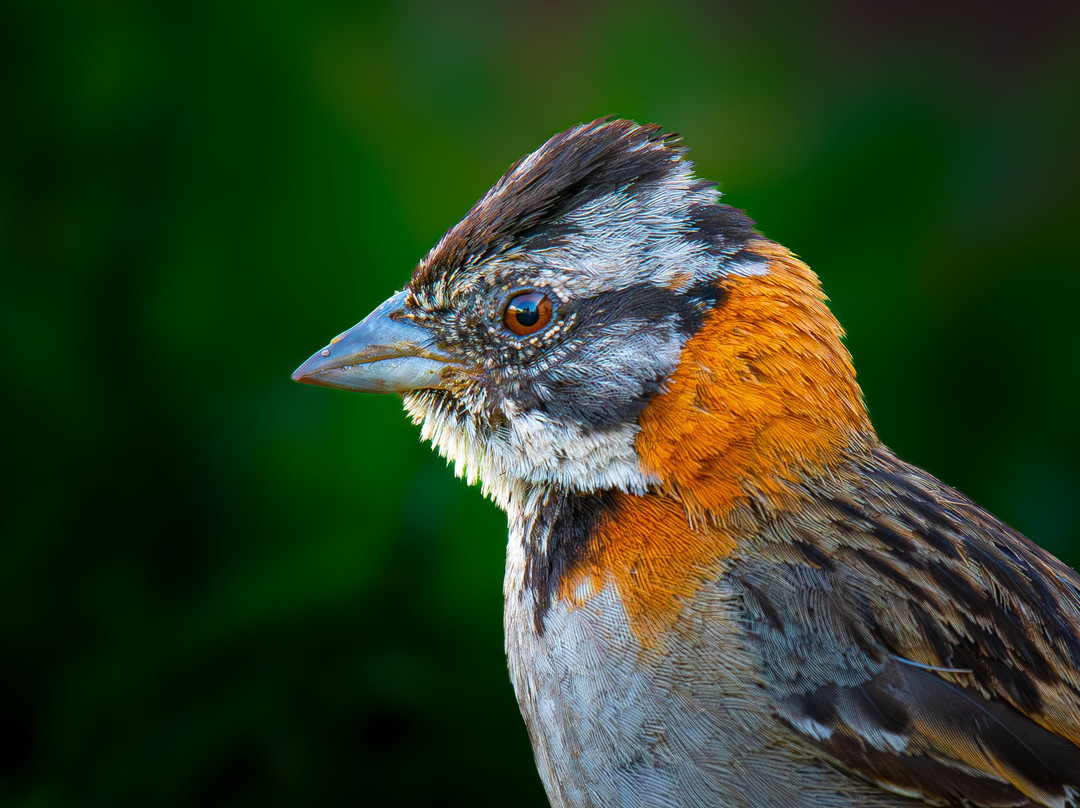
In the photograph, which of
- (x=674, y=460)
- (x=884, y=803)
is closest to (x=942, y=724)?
(x=884, y=803)

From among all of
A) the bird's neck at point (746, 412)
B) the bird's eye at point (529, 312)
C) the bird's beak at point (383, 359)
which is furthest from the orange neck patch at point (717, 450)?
the bird's beak at point (383, 359)

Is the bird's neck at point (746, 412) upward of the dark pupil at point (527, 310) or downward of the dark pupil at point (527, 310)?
downward

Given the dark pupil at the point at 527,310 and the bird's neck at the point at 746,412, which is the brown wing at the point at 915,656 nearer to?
the bird's neck at the point at 746,412

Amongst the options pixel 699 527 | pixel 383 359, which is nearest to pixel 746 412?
pixel 699 527

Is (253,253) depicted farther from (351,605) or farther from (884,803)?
(884,803)

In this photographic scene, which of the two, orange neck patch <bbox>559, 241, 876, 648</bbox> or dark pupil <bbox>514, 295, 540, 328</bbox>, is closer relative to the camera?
orange neck patch <bbox>559, 241, 876, 648</bbox>

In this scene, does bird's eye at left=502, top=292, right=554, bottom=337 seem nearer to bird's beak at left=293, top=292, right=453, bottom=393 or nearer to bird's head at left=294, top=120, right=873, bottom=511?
bird's head at left=294, top=120, right=873, bottom=511

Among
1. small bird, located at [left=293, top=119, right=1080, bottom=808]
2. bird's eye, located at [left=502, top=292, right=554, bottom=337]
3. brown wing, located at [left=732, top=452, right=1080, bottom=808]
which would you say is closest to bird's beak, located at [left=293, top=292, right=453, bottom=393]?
small bird, located at [left=293, top=119, right=1080, bottom=808]

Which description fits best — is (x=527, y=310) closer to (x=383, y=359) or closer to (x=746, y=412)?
(x=383, y=359)
